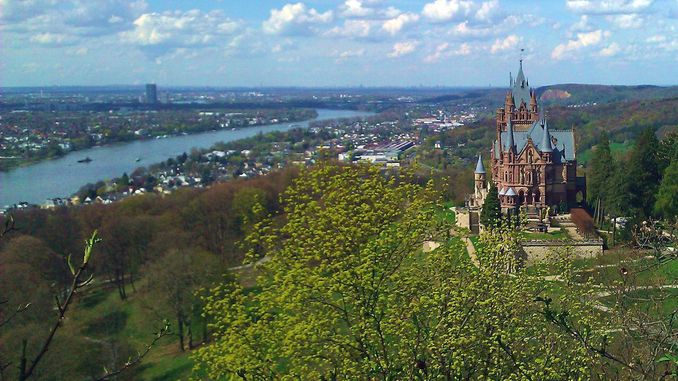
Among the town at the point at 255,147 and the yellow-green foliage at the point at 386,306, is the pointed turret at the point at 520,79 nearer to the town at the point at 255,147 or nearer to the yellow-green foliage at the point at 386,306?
the town at the point at 255,147

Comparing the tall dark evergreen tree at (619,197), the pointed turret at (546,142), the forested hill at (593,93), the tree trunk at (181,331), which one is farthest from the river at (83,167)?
the forested hill at (593,93)

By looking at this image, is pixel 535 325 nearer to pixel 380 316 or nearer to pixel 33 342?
pixel 380 316

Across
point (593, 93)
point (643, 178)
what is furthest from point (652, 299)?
point (593, 93)

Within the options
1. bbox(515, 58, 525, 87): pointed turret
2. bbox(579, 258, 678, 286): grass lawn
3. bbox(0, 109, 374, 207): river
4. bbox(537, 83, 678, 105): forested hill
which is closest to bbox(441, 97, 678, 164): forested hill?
bbox(515, 58, 525, 87): pointed turret

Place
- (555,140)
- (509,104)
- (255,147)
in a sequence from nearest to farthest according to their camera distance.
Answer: (555,140)
(509,104)
(255,147)

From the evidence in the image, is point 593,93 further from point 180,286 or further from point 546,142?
point 180,286
